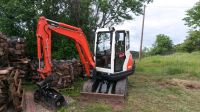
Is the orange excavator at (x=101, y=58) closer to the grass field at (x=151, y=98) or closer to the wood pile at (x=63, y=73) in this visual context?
the grass field at (x=151, y=98)

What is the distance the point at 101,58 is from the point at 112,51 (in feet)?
2.50

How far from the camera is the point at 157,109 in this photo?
11141 millimetres

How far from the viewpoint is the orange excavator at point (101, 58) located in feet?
39.1

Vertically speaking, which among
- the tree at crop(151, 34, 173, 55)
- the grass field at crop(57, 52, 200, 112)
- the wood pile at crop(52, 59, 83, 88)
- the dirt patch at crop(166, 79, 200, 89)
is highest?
the tree at crop(151, 34, 173, 55)

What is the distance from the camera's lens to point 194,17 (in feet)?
185

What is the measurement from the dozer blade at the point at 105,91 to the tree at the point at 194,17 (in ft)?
147

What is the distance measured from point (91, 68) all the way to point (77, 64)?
2350 millimetres

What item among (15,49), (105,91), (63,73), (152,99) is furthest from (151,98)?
(15,49)

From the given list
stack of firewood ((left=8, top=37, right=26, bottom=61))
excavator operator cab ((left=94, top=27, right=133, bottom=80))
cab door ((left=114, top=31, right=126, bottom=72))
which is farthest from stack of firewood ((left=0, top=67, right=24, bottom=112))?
cab door ((left=114, top=31, right=126, bottom=72))

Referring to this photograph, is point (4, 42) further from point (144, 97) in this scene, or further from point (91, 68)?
point (144, 97)

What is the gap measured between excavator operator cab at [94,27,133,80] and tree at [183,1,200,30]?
44423mm

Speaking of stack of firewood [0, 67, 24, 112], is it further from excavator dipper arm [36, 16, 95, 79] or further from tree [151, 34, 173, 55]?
tree [151, 34, 173, 55]

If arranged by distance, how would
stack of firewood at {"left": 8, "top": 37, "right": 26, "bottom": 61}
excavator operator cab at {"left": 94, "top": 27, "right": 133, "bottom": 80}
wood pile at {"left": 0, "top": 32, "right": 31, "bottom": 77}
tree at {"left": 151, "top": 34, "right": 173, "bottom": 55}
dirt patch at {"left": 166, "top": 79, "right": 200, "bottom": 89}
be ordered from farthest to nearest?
1. tree at {"left": 151, "top": 34, "right": 173, "bottom": 55}
2. dirt patch at {"left": 166, "top": 79, "right": 200, "bottom": 89}
3. stack of firewood at {"left": 8, "top": 37, "right": 26, "bottom": 61}
4. wood pile at {"left": 0, "top": 32, "right": 31, "bottom": 77}
5. excavator operator cab at {"left": 94, "top": 27, "right": 133, "bottom": 80}

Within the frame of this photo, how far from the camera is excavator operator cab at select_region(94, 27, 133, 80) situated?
42.9 ft
